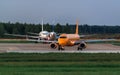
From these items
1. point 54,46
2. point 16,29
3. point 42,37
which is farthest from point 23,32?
point 54,46

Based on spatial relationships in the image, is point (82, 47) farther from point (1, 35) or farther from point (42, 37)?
point (1, 35)
